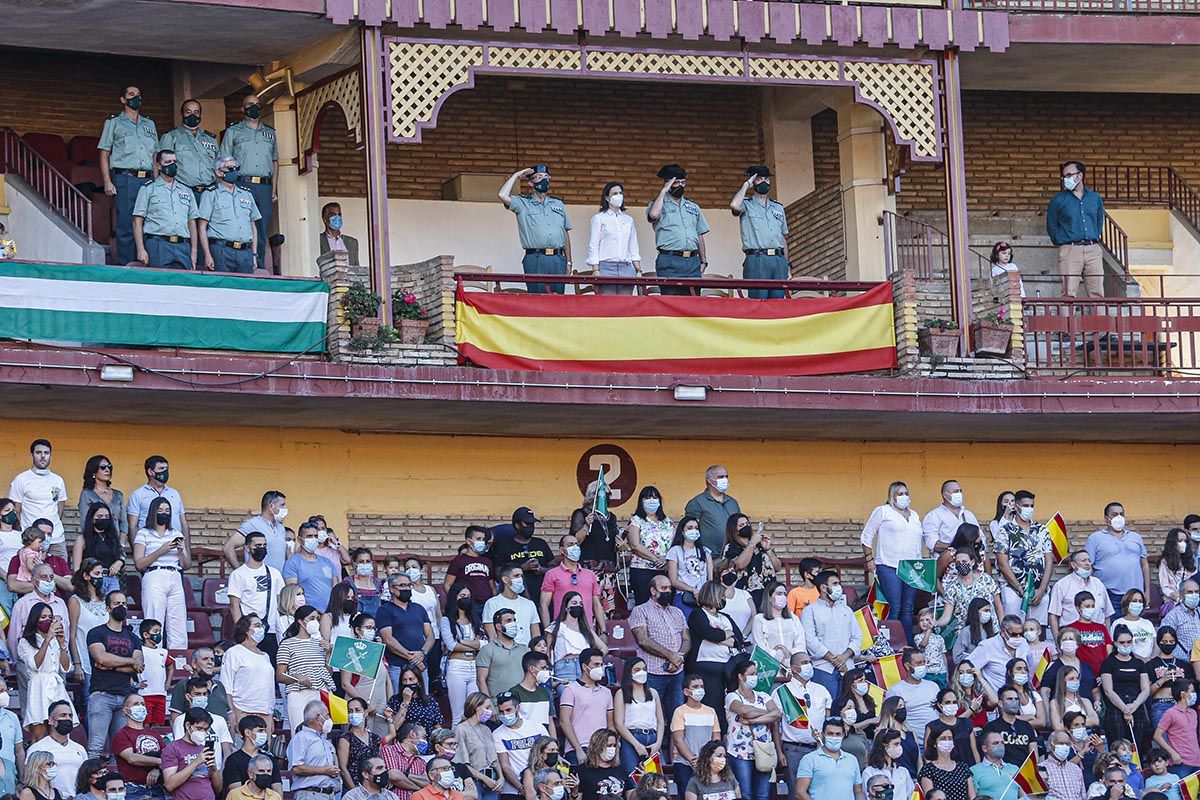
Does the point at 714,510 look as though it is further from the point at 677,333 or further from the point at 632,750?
the point at 632,750

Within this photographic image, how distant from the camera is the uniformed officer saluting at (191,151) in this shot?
78.4ft

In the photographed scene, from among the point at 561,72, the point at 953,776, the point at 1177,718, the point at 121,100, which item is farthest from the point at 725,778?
the point at 121,100

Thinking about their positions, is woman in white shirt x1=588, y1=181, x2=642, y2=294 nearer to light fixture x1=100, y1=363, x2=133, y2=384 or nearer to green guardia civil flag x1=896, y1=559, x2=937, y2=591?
green guardia civil flag x1=896, y1=559, x2=937, y2=591

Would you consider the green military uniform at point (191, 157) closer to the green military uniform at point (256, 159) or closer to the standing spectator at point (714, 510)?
the green military uniform at point (256, 159)

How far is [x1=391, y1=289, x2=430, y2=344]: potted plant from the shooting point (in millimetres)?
23562

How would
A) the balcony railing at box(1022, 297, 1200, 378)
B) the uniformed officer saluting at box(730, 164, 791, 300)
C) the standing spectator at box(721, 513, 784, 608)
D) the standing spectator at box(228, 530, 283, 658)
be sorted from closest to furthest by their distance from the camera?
the standing spectator at box(228, 530, 283, 658) < the standing spectator at box(721, 513, 784, 608) < the uniformed officer saluting at box(730, 164, 791, 300) < the balcony railing at box(1022, 297, 1200, 378)

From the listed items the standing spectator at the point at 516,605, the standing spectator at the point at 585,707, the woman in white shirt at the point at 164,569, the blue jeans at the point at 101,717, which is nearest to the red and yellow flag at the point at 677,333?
the standing spectator at the point at 516,605

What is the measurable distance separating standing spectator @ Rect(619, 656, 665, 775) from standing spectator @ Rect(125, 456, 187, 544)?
151 inches

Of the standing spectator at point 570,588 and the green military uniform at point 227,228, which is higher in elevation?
the green military uniform at point 227,228

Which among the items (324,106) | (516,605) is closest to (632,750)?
(516,605)

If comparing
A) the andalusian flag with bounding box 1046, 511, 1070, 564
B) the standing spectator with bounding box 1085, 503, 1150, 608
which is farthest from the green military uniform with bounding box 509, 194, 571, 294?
the standing spectator with bounding box 1085, 503, 1150, 608

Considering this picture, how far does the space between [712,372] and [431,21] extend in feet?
13.8

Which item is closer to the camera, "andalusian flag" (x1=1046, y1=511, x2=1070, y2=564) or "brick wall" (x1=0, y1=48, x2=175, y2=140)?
"andalusian flag" (x1=1046, y1=511, x2=1070, y2=564)

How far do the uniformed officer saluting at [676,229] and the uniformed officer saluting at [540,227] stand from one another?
103 centimetres
